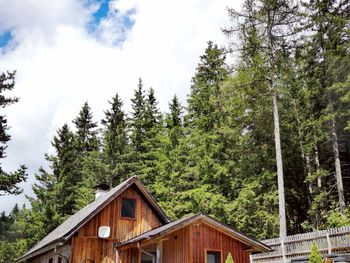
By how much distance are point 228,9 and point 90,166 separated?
16.7 metres

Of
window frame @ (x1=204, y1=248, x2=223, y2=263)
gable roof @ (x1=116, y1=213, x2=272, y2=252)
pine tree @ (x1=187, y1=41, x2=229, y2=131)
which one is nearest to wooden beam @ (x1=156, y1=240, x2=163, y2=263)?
gable roof @ (x1=116, y1=213, x2=272, y2=252)

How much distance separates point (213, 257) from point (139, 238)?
9.22 feet

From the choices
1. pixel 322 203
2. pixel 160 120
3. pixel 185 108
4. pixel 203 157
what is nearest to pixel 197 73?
pixel 185 108

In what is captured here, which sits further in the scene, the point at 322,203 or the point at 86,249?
the point at 322,203

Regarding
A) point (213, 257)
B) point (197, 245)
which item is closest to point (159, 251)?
point (197, 245)

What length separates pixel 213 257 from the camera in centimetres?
1262

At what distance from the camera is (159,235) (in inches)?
467

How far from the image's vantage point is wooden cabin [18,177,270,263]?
40.5 ft

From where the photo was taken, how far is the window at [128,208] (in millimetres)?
15430

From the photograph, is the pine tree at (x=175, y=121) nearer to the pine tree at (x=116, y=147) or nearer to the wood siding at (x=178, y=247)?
the pine tree at (x=116, y=147)

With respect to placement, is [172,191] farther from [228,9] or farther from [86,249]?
[228,9]

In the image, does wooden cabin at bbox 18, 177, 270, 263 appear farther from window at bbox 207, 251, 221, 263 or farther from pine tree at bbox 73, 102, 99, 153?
pine tree at bbox 73, 102, 99, 153

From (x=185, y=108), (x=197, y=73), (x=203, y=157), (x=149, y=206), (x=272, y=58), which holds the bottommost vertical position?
(x=149, y=206)

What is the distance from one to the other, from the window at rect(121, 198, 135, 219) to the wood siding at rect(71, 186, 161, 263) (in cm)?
17
